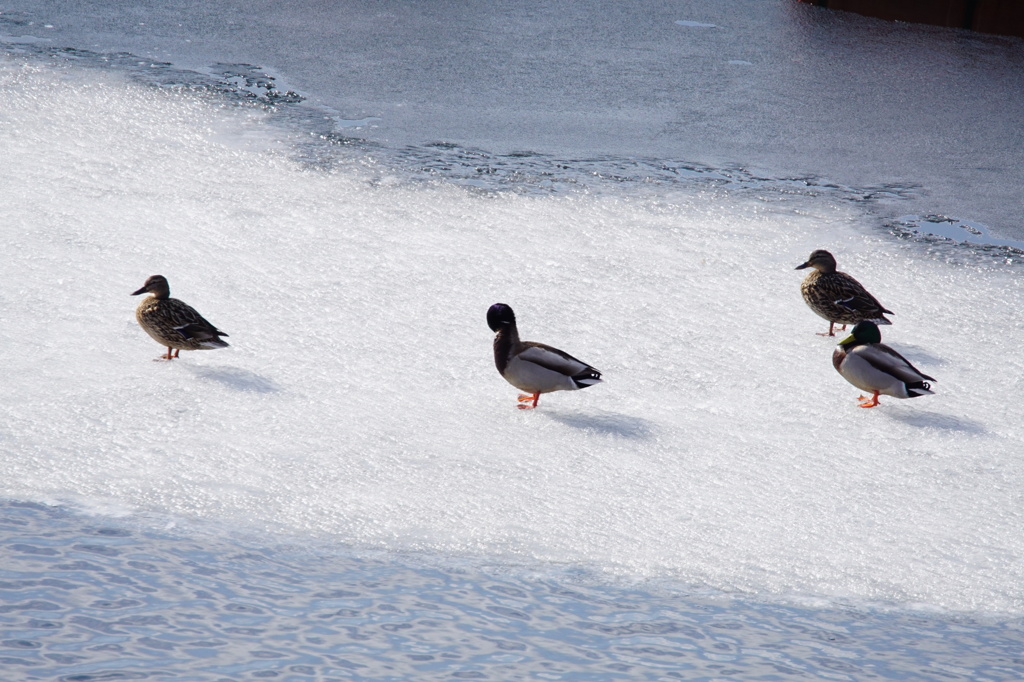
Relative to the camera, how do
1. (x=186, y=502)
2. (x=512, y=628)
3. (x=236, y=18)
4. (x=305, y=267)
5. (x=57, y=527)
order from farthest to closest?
(x=236, y=18), (x=305, y=267), (x=186, y=502), (x=57, y=527), (x=512, y=628)

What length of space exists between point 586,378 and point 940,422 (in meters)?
1.52

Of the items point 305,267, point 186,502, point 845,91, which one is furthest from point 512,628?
point 845,91

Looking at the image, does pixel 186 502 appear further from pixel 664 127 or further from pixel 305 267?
pixel 664 127

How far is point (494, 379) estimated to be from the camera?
4531 mm

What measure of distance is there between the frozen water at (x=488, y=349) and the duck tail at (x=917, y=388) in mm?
138

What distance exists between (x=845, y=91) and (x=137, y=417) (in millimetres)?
7214

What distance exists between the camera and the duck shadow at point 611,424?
13.4ft

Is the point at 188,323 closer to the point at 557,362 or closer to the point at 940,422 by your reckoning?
the point at 557,362

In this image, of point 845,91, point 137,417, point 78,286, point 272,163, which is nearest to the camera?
point 137,417

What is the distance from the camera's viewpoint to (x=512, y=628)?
2859 millimetres

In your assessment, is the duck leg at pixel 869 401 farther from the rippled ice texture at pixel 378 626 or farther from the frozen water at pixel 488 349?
the rippled ice texture at pixel 378 626

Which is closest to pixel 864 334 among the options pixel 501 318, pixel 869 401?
pixel 869 401

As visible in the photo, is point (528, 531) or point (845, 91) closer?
point (528, 531)

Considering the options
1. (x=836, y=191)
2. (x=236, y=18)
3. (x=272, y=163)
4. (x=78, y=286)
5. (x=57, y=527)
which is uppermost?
(x=236, y=18)
